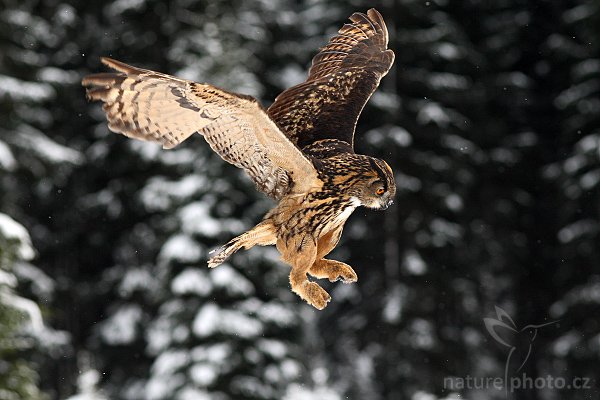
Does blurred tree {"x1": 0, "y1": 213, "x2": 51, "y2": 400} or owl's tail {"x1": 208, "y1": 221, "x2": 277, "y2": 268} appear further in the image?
blurred tree {"x1": 0, "y1": 213, "x2": 51, "y2": 400}

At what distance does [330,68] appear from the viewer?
5.86 metres

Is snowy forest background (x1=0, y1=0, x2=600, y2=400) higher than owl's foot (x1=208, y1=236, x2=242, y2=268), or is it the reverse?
owl's foot (x1=208, y1=236, x2=242, y2=268)

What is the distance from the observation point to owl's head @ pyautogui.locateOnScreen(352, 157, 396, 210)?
14.1 ft

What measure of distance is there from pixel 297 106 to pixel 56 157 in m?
13.3

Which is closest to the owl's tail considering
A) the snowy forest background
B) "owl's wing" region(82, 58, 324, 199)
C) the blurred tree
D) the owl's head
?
"owl's wing" region(82, 58, 324, 199)

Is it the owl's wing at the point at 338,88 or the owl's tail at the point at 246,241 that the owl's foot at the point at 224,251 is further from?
the owl's wing at the point at 338,88

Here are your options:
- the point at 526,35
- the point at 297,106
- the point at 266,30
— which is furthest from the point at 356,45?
the point at 526,35

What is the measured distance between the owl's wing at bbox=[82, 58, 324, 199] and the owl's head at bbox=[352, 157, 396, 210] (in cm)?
20

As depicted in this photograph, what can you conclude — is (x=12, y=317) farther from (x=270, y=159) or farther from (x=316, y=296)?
(x=270, y=159)

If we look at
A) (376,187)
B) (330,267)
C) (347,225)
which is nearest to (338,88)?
(330,267)

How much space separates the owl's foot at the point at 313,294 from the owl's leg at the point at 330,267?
0.08 meters

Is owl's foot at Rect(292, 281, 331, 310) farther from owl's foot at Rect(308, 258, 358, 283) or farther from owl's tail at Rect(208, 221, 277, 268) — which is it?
owl's tail at Rect(208, 221, 277, 268)

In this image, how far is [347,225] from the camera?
883 inches

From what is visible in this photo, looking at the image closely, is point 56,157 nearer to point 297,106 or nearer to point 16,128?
point 16,128
